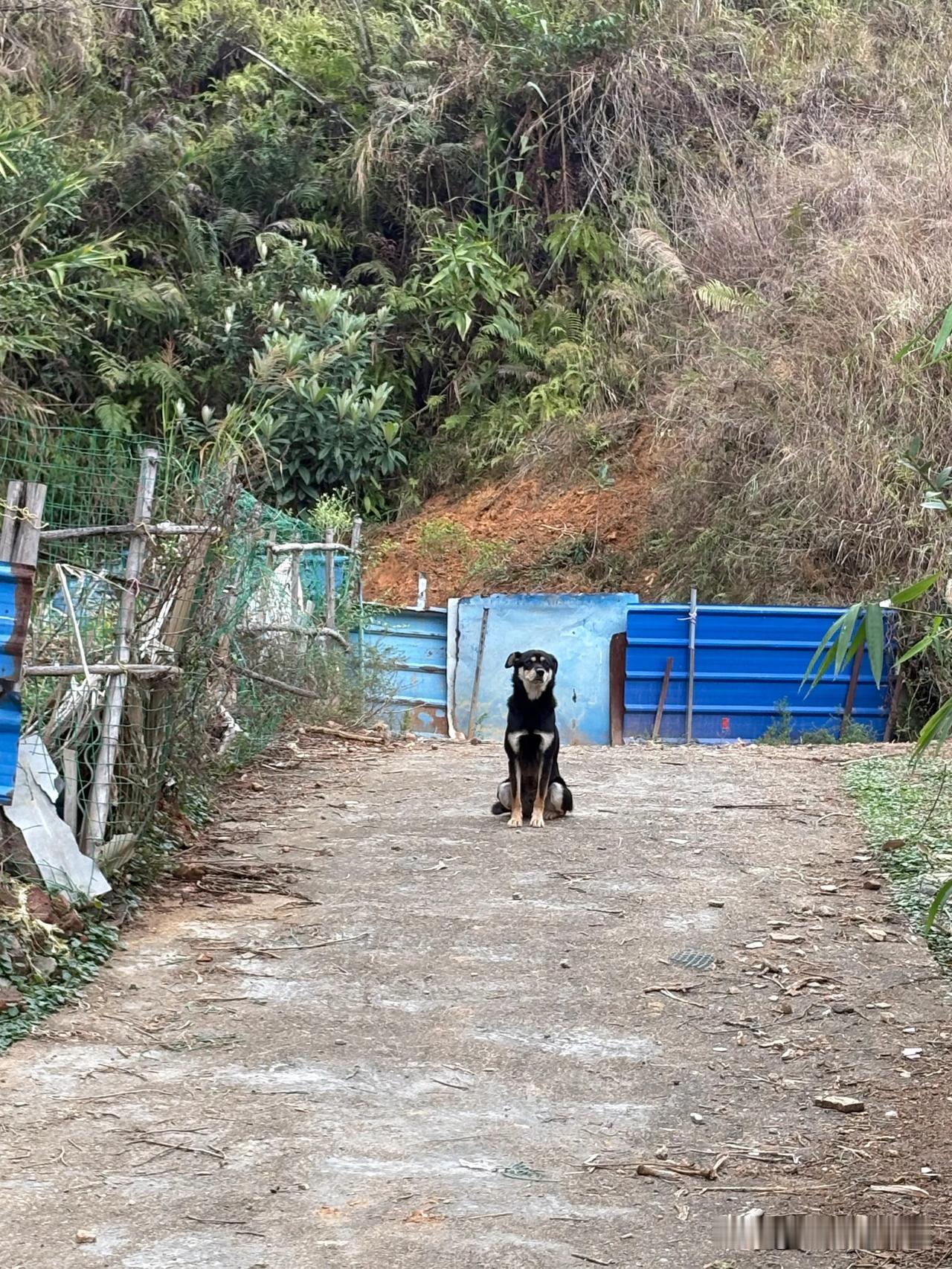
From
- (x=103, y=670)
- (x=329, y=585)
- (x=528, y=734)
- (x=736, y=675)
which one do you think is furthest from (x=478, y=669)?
(x=103, y=670)

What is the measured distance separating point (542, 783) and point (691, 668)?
6265 mm

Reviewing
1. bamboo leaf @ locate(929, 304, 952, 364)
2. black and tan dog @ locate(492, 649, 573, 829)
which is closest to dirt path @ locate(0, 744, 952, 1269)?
black and tan dog @ locate(492, 649, 573, 829)

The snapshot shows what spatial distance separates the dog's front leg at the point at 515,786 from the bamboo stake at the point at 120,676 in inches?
103

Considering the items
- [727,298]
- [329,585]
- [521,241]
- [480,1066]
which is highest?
[521,241]

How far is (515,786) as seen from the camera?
7.95 metres

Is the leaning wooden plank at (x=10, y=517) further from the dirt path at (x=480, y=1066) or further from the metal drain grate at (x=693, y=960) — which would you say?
the metal drain grate at (x=693, y=960)

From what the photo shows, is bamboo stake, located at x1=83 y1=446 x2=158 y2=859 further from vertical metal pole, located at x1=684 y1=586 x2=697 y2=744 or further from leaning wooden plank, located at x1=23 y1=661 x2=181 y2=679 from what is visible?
vertical metal pole, located at x1=684 y1=586 x2=697 y2=744

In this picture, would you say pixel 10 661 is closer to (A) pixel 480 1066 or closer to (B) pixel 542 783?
(A) pixel 480 1066

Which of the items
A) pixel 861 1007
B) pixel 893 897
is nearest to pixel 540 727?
pixel 893 897

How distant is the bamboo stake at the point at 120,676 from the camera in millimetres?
5770

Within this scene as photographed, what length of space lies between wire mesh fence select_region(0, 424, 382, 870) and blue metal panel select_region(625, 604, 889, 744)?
6342mm

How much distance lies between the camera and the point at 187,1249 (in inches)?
121

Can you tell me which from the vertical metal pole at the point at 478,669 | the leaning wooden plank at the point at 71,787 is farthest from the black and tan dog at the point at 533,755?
the vertical metal pole at the point at 478,669

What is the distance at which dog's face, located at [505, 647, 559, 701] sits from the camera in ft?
27.0
